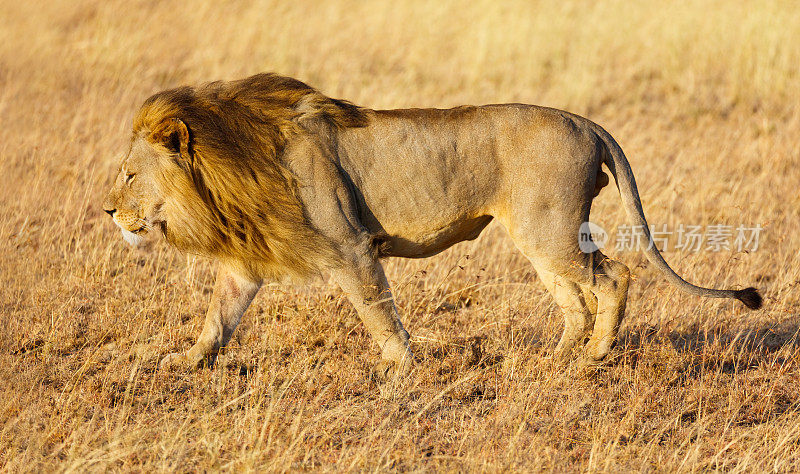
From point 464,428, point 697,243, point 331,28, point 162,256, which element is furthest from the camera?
point 331,28

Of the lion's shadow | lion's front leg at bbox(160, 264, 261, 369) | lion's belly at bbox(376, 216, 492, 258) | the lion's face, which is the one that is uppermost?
the lion's face

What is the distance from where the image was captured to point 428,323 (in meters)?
4.86

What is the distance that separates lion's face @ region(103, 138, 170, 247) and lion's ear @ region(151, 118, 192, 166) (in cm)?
10

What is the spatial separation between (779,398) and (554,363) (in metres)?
1.08

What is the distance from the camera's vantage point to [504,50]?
33.3 feet

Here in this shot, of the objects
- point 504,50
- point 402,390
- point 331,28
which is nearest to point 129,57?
point 331,28

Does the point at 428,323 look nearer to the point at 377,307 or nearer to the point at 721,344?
the point at 377,307

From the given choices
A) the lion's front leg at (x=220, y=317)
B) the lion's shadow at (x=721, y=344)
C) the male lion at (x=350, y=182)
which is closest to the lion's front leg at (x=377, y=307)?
the male lion at (x=350, y=182)

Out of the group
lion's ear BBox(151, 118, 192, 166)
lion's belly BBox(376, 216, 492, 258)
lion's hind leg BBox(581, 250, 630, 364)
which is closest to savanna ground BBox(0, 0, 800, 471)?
lion's hind leg BBox(581, 250, 630, 364)

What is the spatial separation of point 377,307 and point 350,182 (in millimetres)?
565

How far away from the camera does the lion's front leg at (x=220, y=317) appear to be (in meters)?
4.28

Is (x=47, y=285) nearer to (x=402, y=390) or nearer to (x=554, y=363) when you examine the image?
(x=402, y=390)

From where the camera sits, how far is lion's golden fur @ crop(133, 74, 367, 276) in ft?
12.5

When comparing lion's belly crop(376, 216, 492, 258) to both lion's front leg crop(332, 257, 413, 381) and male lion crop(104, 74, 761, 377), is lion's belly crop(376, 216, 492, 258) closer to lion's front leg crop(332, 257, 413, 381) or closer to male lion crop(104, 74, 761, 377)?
male lion crop(104, 74, 761, 377)
